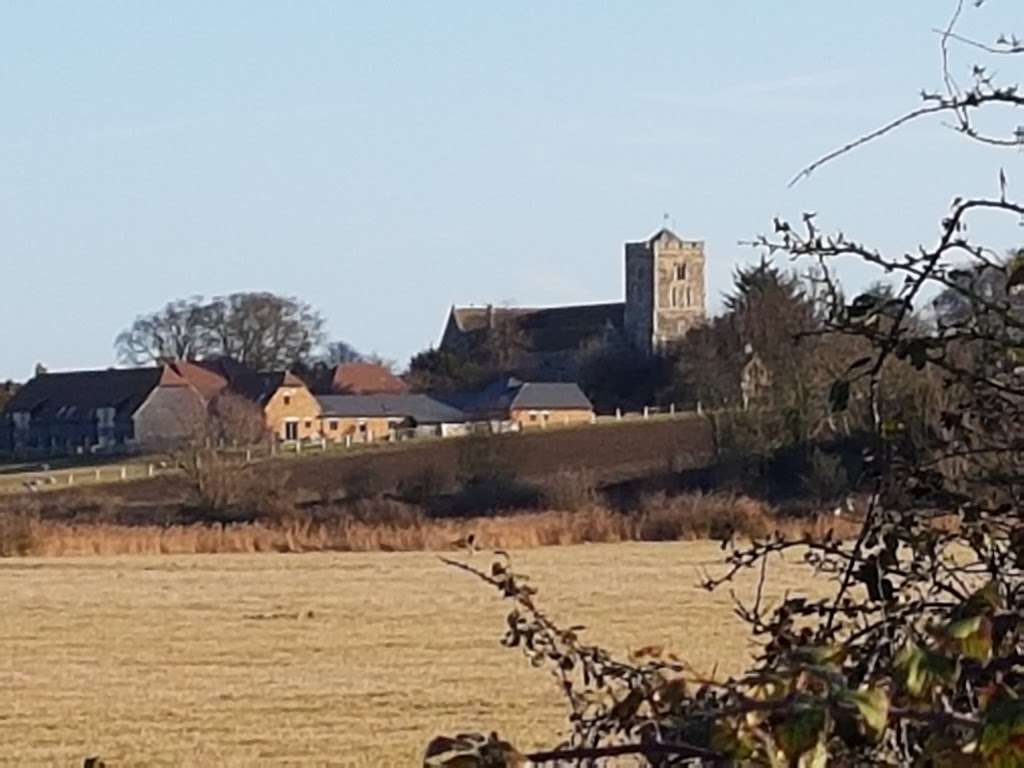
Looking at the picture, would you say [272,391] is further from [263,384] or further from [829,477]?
[829,477]

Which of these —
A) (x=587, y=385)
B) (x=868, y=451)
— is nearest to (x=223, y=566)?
(x=868, y=451)

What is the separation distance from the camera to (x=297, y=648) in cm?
2688

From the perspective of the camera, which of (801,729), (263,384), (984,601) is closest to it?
(801,729)

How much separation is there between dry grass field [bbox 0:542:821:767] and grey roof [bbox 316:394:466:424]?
47217 millimetres

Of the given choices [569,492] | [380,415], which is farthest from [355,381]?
[569,492]

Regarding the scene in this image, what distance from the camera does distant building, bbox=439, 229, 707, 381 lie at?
106 metres

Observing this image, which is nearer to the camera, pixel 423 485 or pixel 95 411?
pixel 423 485

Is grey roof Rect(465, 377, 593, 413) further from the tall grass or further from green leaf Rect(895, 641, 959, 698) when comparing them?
green leaf Rect(895, 641, 959, 698)

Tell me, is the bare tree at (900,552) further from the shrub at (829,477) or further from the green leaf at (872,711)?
the shrub at (829,477)

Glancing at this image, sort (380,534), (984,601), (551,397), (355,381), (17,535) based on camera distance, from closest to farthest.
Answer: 1. (984,601)
2. (17,535)
3. (380,534)
4. (551,397)
5. (355,381)

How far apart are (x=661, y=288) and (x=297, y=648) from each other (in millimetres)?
84613

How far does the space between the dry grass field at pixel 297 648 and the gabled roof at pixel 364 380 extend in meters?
57.9

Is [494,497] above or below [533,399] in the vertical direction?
below

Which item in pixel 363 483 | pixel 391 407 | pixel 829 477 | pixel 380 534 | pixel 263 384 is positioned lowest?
pixel 380 534
